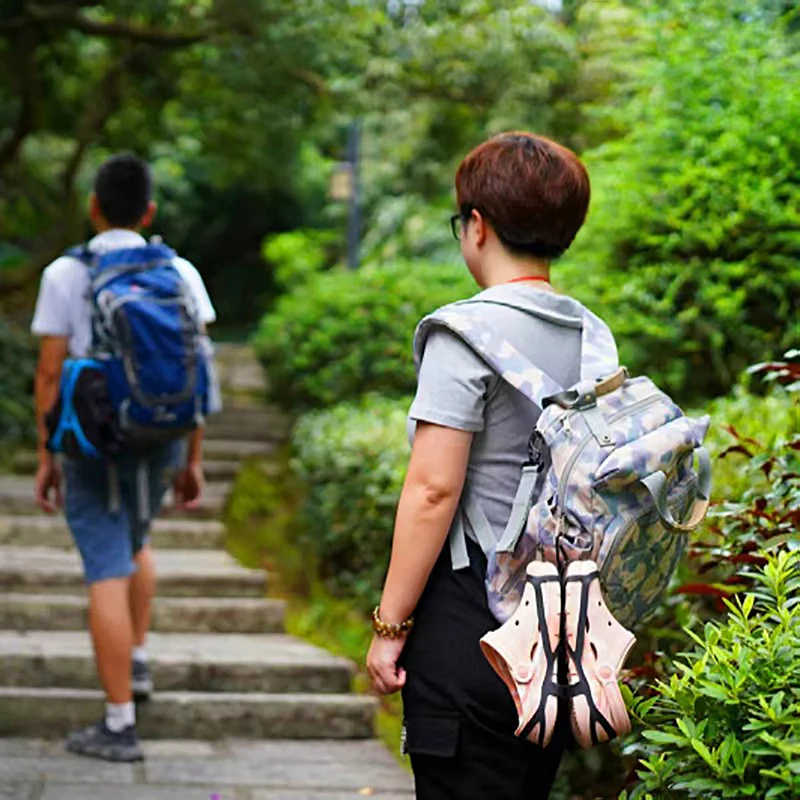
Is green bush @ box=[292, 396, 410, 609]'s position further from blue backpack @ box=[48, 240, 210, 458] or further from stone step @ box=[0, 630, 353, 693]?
blue backpack @ box=[48, 240, 210, 458]

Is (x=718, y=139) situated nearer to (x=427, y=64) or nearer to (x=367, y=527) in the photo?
(x=367, y=527)

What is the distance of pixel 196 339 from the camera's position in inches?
202

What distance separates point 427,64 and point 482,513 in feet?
27.0

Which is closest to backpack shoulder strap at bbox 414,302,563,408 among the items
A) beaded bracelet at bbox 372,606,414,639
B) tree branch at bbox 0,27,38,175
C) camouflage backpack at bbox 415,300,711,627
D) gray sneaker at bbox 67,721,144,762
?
camouflage backpack at bbox 415,300,711,627

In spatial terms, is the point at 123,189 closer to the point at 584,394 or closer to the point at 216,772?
the point at 216,772

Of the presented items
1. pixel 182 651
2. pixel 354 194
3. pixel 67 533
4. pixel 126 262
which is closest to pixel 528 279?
pixel 126 262

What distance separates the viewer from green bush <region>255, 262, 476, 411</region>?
9.95m

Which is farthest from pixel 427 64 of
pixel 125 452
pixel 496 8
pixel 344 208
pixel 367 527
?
pixel 344 208

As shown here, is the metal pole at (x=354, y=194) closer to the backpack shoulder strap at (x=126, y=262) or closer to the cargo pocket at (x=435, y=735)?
the backpack shoulder strap at (x=126, y=262)

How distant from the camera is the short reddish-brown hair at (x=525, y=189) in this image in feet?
9.47

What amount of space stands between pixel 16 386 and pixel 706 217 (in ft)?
18.5

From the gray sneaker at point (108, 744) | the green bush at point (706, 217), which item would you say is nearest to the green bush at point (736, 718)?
the gray sneaker at point (108, 744)

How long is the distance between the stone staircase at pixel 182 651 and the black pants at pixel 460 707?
10.3 ft

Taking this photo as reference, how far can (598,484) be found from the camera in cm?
266
